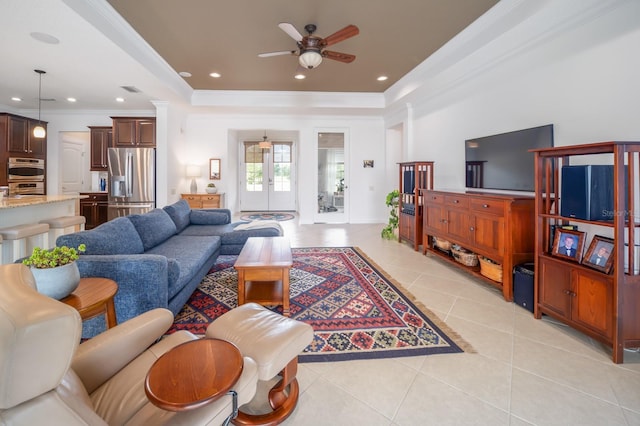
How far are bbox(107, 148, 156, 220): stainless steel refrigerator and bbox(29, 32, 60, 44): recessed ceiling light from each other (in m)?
2.71

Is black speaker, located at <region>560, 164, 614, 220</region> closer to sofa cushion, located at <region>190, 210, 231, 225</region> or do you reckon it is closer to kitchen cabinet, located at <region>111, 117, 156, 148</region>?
sofa cushion, located at <region>190, 210, 231, 225</region>

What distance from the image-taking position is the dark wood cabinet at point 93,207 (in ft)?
21.6

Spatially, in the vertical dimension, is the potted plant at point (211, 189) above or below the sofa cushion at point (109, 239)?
above

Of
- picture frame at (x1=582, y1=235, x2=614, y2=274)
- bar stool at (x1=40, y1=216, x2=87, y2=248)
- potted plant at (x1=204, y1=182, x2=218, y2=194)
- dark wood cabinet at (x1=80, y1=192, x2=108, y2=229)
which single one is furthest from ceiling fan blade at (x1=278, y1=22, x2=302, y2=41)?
dark wood cabinet at (x1=80, y1=192, x2=108, y2=229)

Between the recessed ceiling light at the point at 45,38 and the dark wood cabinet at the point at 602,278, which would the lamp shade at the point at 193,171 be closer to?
the recessed ceiling light at the point at 45,38

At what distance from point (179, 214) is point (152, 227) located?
1.06m

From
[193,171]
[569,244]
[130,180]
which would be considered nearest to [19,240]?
[130,180]

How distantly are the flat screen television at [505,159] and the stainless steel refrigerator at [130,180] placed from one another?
5771 mm

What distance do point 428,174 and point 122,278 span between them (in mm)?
4838

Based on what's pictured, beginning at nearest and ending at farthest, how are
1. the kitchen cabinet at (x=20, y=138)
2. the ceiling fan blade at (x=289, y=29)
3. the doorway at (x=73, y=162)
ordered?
the ceiling fan blade at (x=289, y=29), the kitchen cabinet at (x=20, y=138), the doorway at (x=73, y=162)

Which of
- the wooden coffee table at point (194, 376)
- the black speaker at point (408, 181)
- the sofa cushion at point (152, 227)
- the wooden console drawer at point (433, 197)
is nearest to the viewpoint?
the wooden coffee table at point (194, 376)

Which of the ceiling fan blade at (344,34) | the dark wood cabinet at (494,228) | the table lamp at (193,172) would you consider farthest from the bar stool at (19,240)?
the dark wood cabinet at (494,228)

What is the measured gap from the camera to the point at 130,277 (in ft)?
6.95

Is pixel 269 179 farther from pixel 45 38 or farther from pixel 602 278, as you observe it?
pixel 602 278
